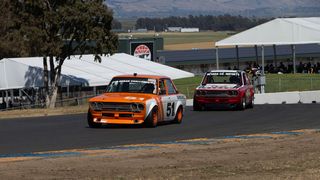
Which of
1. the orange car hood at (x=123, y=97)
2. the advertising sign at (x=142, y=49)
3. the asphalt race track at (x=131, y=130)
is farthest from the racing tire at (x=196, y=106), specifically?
the advertising sign at (x=142, y=49)

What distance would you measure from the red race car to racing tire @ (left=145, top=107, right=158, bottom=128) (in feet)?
27.7

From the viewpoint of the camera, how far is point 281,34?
57.9 m

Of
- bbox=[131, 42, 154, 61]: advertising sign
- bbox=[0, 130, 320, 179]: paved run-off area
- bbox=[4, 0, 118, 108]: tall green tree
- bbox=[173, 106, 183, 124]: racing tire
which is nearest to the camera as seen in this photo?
bbox=[0, 130, 320, 179]: paved run-off area

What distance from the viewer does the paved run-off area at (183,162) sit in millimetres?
11609

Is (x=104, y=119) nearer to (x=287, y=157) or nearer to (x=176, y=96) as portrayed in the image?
(x=176, y=96)

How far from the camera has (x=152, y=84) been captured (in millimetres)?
22156

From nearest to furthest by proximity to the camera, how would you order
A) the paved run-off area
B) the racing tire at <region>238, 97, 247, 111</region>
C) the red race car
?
the paved run-off area < the red race car < the racing tire at <region>238, 97, 247, 111</region>

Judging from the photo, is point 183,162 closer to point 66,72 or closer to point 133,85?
point 133,85

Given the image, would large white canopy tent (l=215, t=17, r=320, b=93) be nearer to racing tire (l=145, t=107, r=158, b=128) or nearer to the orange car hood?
racing tire (l=145, t=107, r=158, b=128)

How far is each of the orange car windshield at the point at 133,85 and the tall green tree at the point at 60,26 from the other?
2089 centimetres

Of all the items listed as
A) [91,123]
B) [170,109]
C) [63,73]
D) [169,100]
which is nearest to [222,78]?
[170,109]

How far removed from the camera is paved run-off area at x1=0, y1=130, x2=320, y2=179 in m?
11.6

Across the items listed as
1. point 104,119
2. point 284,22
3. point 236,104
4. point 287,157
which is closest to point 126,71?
point 284,22

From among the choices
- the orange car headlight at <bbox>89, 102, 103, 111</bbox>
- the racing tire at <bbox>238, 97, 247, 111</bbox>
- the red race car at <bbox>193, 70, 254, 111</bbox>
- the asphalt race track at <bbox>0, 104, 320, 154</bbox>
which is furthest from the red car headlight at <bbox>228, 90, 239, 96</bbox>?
the orange car headlight at <bbox>89, 102, 103, 111</bbox>
